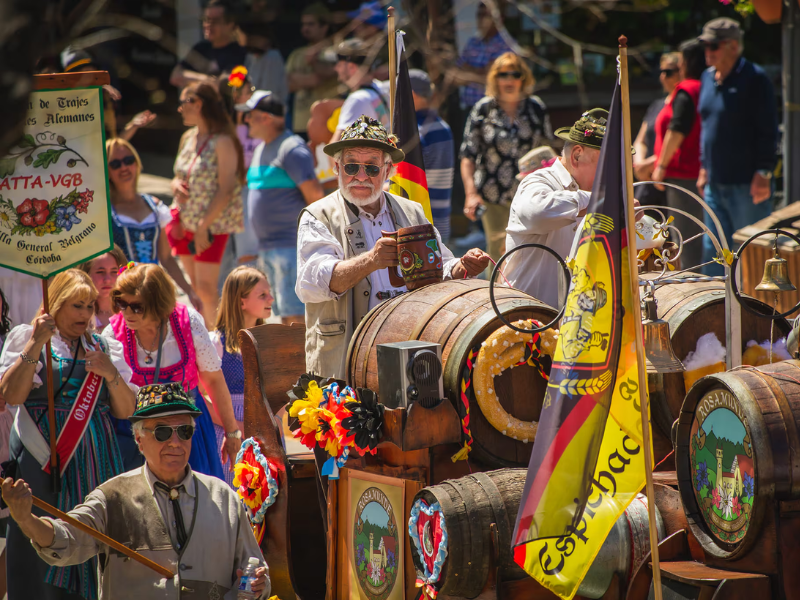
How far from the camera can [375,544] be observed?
170 inches

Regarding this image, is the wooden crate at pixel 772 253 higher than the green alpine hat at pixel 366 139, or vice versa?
the green alpine hat at pixel 366 139

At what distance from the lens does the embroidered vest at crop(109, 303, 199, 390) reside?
501cm

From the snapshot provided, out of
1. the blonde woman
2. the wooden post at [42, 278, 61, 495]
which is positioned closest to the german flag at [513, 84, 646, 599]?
the wooden post at [42, 278, 61, 495]

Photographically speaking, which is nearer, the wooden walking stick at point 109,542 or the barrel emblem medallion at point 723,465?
the barrel emblem medallion at point 723,465

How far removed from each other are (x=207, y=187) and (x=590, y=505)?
18.6ft

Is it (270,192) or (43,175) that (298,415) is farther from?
(270,192)

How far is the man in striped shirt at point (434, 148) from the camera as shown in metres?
8.34

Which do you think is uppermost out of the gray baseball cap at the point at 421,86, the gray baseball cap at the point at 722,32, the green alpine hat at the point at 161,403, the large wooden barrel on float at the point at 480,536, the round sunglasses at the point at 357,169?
the gray baseball cap at the point at 722,32

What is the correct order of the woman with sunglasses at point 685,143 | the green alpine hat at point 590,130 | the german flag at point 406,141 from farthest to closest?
the woman with sunglasses at point 685,143 → the german flag at point 406,141 → the green alpine hat at point 590,130

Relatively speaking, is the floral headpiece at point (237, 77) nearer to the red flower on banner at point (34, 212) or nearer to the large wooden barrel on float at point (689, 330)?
the red flower on banner at point (34, 212)

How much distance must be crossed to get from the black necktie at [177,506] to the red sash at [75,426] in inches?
32.8

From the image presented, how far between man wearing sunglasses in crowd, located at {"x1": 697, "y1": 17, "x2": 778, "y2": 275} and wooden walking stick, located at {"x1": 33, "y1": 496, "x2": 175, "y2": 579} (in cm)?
573

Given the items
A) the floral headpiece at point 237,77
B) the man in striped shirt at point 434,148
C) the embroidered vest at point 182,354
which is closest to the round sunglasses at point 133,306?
the embroidered vest at point 182,354

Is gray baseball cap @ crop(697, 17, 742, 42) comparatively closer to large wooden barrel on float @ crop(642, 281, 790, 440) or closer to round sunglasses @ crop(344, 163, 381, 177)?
large wooden barrel on float @ crop(642, 281, 790, 440)
